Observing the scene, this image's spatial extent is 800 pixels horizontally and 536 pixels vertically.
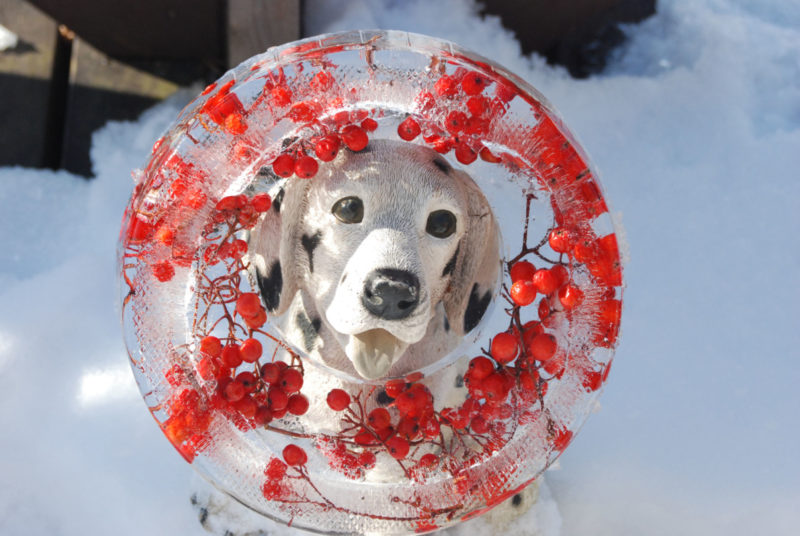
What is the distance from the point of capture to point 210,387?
1.04 m

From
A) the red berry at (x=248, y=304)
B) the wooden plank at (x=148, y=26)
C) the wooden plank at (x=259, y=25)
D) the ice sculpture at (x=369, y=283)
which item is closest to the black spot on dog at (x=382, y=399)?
the ice sculpture at (x=369, y=283)

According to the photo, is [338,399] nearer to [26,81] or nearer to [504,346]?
[504,346]

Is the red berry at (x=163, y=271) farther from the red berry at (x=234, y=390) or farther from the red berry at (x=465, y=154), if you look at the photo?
the red berry at (x=465, y=154)

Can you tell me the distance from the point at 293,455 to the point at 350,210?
1.15 ft

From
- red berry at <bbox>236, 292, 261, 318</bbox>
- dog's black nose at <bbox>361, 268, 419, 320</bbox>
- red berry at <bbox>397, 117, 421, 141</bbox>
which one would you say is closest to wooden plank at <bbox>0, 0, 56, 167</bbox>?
red berry at <bbox>236, 292, 261, 318</bbox>

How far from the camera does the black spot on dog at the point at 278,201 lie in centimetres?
100

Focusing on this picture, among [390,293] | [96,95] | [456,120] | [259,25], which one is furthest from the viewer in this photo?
[96,95]

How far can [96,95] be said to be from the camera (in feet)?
5.79

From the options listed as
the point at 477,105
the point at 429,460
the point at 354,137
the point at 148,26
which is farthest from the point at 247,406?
the point at 148,26

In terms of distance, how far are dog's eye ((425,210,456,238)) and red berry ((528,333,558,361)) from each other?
0.17 meters

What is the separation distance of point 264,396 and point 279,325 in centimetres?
12

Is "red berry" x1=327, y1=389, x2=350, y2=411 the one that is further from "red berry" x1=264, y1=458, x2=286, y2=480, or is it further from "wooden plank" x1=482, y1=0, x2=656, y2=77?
"wooden plank" x1=482, y1=0, x2=656, y2=77

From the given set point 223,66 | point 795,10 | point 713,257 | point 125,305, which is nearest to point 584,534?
point 713,257

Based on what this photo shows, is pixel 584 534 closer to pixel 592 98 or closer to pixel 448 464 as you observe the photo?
pixel 448 464
